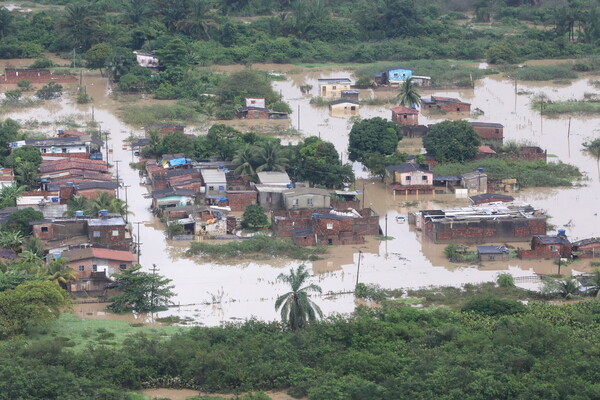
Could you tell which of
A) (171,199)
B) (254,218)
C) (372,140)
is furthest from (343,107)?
(254,218)

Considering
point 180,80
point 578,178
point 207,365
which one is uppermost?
point 180,80

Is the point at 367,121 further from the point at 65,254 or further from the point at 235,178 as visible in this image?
the point at 65,254

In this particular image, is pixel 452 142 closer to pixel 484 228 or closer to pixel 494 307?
pixel 484 228

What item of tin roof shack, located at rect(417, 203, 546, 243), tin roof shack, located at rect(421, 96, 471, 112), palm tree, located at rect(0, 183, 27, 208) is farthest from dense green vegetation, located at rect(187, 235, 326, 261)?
tin roof shack, located at rect(421, 96, 471, 112)

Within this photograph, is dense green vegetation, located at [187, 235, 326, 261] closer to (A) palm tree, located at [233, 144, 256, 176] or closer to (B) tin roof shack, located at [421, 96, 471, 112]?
(A) palm tree, located at [233, 144, 256, 176]

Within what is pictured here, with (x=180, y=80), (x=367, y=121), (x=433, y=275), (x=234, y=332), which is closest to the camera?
(x=234, y=332)

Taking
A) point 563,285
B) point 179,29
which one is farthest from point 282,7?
point 563,285

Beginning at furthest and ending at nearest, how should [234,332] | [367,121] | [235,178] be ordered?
1. [367,121]
2. [235,178]
3. [234,332]
